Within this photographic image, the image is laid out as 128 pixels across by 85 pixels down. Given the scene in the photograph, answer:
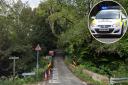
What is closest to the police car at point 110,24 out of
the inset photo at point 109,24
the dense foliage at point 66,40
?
the inset photo at point 109,24

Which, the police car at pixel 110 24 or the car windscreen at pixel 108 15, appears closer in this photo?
the police car at pixel 110 24

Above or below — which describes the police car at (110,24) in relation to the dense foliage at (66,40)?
above

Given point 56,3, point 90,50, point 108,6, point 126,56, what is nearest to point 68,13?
point 56,3

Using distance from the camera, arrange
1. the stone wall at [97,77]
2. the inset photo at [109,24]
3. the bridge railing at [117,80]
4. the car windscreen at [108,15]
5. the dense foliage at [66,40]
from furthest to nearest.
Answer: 1. the dense foliage at [66,40]
2. the stone wall at [97,77]
3. the bridge railing at [117,80]
4. the car windscreen at [108,15]
5. the inset photo at [109,24]

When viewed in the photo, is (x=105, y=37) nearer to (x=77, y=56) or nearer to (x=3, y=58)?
(x=77, y=56)

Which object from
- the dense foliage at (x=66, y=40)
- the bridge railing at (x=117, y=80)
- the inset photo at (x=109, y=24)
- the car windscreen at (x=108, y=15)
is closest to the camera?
the inset photo at (x=109, y=24)

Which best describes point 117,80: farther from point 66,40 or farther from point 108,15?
point 66,40

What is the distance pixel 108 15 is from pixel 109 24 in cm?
42

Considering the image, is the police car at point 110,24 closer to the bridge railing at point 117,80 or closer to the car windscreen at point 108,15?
the car windscreen at point 108,15

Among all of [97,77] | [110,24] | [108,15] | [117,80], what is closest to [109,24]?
[110,24]

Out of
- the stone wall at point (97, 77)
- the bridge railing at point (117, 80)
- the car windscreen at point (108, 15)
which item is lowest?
the stone wall at point (97, 77)

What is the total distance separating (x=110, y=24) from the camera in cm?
1341

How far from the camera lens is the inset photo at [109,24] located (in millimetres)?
13289

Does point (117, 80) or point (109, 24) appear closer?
point (109, 24)
